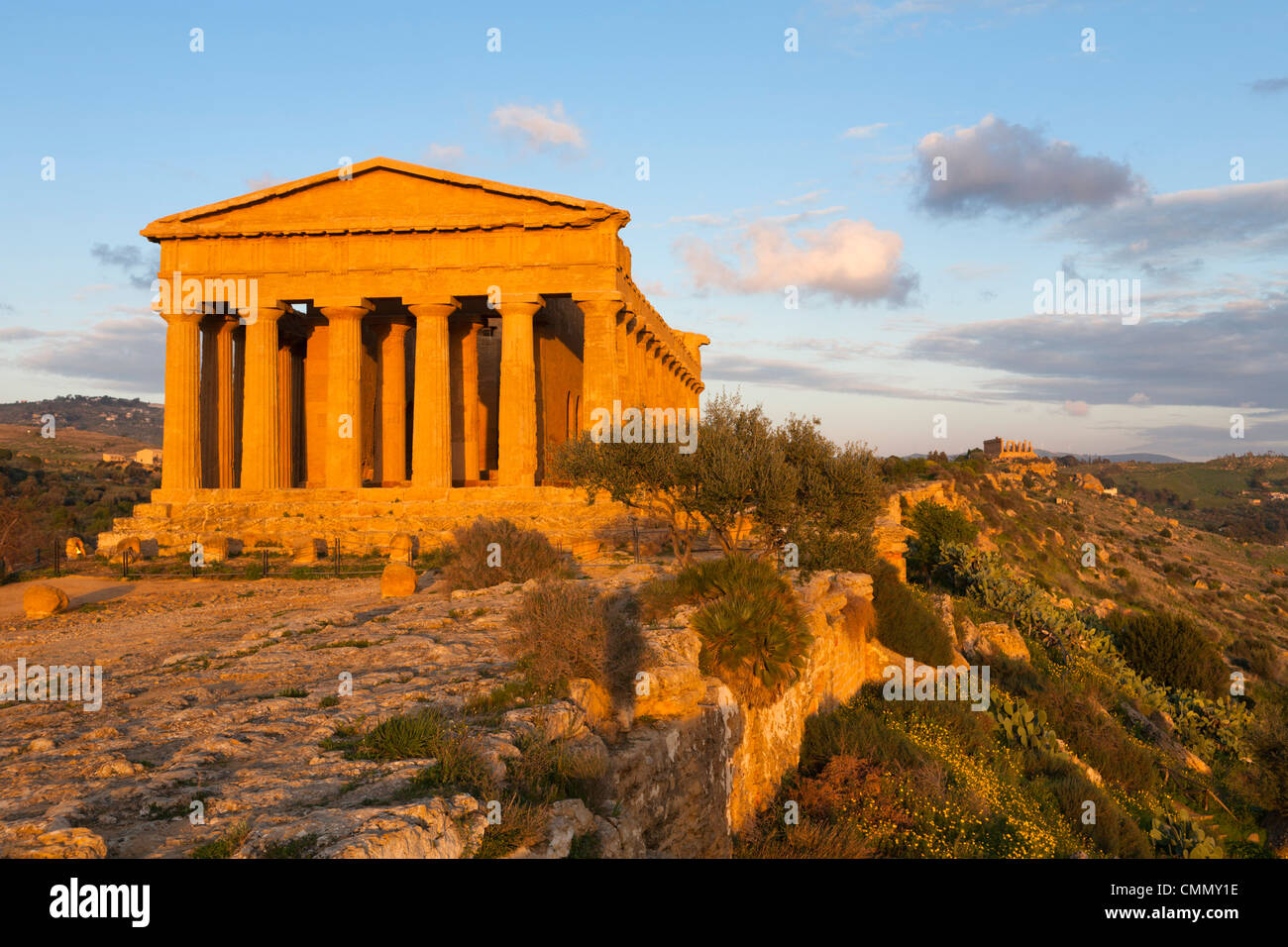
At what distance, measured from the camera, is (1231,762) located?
18219 mm

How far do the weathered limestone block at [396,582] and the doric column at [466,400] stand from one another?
17.3 metres

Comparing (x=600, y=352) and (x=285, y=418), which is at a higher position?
(x=600, y=352)

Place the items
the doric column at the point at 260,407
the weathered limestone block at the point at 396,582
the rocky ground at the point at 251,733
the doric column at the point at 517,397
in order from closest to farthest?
1. the rocky ground at the point at 251,733
2. the weathered limestone block at the point at 396,582
3. the doric column at the point at 517,397
4. the doric column at the point at 260,407

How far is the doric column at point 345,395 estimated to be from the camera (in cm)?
2875

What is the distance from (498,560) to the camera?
53.7 feet

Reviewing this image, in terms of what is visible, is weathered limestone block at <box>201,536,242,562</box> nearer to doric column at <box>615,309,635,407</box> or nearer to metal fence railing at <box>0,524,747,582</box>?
metal fence railing at <box>0,524,747,582</box>

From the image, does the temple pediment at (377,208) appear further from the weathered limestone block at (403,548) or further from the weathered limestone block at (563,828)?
the weathered limestone block at (563,828)

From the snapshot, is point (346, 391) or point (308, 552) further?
point (346, 391)

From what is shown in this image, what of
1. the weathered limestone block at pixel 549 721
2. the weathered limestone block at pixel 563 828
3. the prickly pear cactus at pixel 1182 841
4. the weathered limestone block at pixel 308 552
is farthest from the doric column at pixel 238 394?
the prickly pear cactus at pixel 1182 841

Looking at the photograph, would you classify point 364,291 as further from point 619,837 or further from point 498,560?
point 619,837

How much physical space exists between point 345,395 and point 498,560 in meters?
15.5

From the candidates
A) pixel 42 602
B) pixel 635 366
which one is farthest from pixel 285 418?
pixel 42 602

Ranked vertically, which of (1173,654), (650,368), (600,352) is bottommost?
(1173,654)

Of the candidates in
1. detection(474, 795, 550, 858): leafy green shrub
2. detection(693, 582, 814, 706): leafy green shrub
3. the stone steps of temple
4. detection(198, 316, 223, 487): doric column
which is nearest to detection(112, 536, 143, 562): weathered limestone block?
the stone steps of temple
